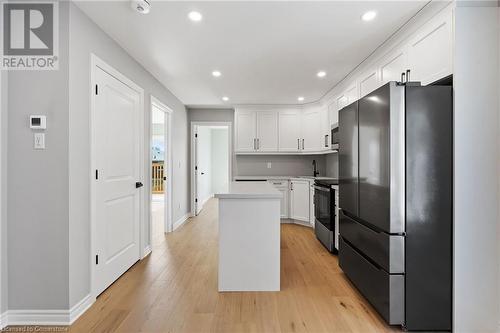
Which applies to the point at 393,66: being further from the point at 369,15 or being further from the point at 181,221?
the point at 181,221

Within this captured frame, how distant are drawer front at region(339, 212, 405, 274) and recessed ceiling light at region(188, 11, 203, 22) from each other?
2.22 metres

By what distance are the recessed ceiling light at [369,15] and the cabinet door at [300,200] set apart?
3049 mm

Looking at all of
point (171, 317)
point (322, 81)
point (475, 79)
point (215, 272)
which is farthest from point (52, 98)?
point (322, 81)

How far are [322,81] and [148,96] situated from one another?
8.16 ft

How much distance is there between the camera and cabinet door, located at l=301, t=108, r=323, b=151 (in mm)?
4824

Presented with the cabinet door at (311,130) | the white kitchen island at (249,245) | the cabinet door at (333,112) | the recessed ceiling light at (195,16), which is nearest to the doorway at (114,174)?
the recessed ceiling light at (195,16)

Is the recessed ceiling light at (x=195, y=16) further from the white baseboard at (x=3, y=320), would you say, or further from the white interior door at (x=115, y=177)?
the white baseboard at (x=3, y=320)

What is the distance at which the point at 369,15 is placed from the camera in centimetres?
207

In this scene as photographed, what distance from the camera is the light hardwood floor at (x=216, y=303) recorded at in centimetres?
187

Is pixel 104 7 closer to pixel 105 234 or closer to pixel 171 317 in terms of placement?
pixel 105 234

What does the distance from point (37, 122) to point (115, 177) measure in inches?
32.4

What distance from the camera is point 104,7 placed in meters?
1.97

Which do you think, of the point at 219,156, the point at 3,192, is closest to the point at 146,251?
the point at 3,192

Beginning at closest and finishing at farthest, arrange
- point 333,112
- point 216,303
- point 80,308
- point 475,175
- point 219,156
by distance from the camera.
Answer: point 475,175 → point 80,308 → point 216,303 → point 333,112 → point 219,156
